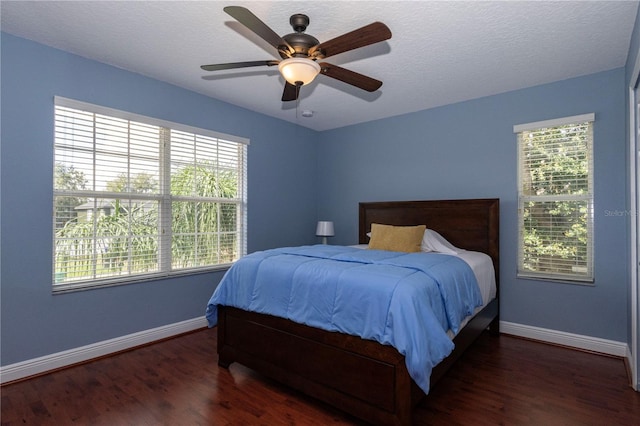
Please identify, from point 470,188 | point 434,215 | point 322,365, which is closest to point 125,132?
point 322,365

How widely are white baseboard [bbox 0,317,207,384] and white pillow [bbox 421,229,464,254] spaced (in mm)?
2608

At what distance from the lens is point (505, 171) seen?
363 cm

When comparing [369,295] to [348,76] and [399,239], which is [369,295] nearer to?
[348,76]

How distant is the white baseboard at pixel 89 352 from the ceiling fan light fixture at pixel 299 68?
2749mm

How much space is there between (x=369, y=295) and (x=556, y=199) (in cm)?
255

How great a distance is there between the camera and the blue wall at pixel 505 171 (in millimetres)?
3043

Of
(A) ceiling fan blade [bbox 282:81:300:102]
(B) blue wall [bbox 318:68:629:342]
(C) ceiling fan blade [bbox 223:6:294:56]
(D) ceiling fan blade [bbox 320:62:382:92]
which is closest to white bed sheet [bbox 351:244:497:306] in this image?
(B) blue wall [bbox 318:68:629:342]

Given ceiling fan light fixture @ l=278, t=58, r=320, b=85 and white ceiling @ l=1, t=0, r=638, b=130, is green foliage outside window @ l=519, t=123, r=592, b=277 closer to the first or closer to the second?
white ceiling @ l=1, t=0, r=638, b=130

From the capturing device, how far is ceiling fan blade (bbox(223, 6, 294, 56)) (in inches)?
64.2

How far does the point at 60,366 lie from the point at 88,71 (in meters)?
2.47

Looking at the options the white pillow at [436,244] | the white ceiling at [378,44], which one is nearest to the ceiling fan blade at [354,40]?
the white ceiling at [378,44]

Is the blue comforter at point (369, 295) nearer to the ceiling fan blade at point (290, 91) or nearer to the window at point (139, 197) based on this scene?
the window at point (139, 197)

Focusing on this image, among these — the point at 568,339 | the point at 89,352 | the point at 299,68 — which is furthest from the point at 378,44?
the point at 89,352

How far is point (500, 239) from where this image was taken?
3.64 m
